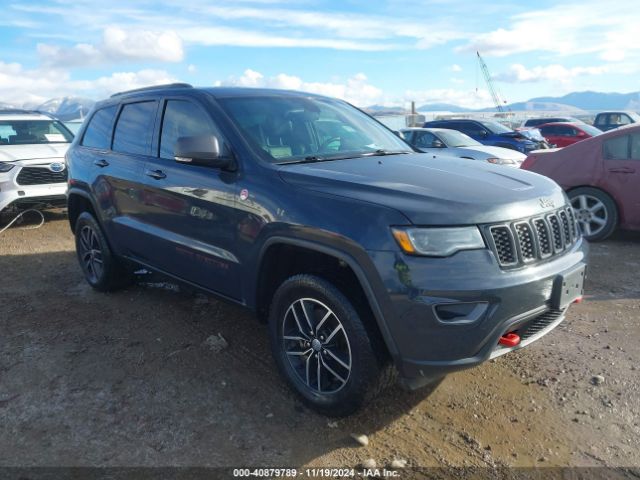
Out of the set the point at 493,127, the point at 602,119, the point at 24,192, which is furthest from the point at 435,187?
the point at 602,119

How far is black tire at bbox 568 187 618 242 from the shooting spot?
6.52 metres

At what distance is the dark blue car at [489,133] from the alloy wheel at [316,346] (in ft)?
47.5

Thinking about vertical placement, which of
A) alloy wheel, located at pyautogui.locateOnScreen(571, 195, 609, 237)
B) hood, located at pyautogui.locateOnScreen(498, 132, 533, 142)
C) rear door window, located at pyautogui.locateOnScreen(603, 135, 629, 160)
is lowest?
alloy wheel, located at pyautogui.locateOnScreen(571, 195, 609, 237)

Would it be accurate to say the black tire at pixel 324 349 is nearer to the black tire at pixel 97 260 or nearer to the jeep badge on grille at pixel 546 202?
the jeep badge on grille at pixel 546 202

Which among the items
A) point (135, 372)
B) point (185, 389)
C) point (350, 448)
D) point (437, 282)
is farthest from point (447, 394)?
point (135, 372)

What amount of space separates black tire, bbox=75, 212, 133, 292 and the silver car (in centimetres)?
666

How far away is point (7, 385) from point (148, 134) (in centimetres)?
202

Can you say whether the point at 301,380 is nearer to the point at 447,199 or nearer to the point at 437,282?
the point at 437,282

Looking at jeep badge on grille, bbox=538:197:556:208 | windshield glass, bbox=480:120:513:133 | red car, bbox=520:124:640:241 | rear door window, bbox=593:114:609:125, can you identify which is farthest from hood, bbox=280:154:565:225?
rear door window, bbox=593:114:609:125

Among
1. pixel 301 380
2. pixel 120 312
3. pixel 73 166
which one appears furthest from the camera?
pixel 73 166

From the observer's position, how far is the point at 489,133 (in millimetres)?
16797

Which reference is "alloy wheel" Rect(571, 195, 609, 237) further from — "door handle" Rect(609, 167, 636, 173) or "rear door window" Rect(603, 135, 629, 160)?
"rear door window" Rect(603, 135, 629, 160)

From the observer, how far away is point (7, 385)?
346 centimetres

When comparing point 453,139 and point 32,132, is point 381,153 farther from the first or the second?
point 453,139
